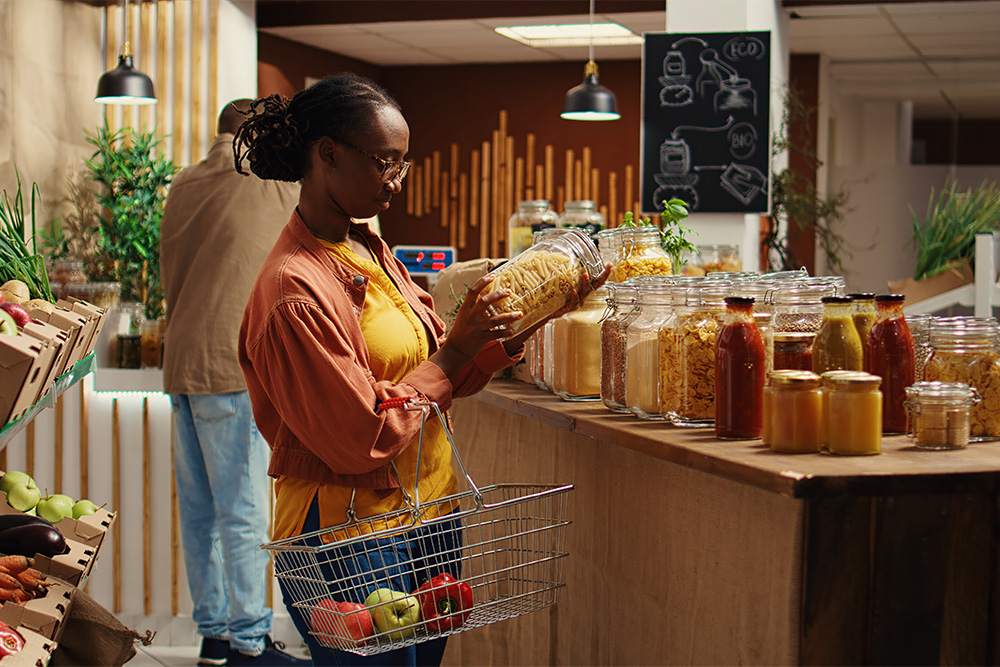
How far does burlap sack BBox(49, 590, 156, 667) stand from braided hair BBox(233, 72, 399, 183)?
0.87 m

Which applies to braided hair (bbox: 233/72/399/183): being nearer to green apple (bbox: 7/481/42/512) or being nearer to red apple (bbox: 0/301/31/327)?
red apple (bbox: 0/301/31/327)

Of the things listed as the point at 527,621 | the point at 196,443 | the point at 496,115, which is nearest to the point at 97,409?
the point at 196,443

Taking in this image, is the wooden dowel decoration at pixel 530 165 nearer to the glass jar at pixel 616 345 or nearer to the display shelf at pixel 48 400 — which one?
the display shelf at pixel 48 400

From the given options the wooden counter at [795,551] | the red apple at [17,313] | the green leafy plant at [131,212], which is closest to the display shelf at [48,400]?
the red apple at [17,313]

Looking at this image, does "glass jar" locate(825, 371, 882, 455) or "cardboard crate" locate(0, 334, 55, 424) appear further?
"cardboard crate" locate(0, 334, 55, 424)

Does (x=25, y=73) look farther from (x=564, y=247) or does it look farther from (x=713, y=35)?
(x=564, y=247)

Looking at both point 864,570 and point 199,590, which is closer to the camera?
point 864,570

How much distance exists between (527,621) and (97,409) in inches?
87.0

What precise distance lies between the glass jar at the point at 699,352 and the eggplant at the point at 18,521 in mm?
1190

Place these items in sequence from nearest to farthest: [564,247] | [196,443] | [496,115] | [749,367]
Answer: [749,367] < [564,247] < [196,443] < [496,115]

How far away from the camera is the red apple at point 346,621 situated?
136 cm

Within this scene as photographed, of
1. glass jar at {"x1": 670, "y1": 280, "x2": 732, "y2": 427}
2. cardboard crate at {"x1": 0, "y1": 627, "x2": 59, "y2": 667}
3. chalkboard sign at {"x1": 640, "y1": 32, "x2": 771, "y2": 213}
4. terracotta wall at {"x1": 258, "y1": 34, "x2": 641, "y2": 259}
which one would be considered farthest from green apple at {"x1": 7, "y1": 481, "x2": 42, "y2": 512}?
terracotta wall at {"x1": 258, "y1": 34, "x2": 641, "y2": 259}

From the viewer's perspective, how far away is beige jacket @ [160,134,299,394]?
10.7 feet

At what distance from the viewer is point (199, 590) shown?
3445 millimetres
